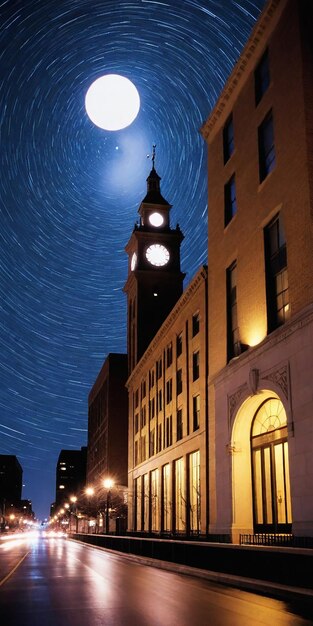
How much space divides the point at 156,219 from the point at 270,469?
200ft

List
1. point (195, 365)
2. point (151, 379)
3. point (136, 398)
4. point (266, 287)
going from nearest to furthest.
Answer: point (266, 287), point (195, 365), point (151, 379), point (136, 398)

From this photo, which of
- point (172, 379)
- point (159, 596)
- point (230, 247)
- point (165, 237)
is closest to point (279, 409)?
point (230, 247)

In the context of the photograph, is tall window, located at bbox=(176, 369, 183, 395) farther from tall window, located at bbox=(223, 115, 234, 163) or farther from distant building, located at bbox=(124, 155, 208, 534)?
tall window, located at bbox=(223, 115, 234, 163)

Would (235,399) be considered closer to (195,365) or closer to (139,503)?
(195,365)

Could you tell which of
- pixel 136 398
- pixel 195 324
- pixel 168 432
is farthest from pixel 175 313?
pixel 136 398

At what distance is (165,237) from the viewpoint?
86.7 meters

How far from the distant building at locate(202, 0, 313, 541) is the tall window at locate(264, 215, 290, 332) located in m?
0.05

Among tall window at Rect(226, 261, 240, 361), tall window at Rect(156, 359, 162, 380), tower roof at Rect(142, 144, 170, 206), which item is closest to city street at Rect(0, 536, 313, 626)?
tall window at Rect(226, 261, 240, 361)

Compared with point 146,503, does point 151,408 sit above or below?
above

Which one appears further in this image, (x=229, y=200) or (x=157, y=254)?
(x=157, y=254)

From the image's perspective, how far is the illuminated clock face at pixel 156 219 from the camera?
87.5 metres

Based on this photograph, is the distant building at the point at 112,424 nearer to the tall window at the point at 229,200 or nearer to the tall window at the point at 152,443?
the tall window at the point at 152,443

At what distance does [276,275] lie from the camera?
1185 inches

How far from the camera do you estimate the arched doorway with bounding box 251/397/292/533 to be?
93.5 ft
